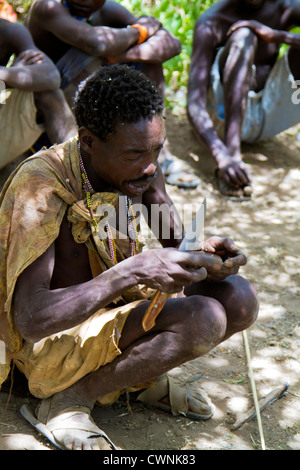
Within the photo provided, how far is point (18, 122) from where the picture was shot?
13.1 ft

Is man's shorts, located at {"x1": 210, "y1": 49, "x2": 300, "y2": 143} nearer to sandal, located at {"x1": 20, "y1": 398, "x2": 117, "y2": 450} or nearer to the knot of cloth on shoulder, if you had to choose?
the knot of cloth on shoulder

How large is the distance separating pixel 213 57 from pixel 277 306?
2.61 m

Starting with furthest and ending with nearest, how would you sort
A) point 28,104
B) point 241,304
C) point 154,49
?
1. point 154,49
2. point 28,104
3. point 241,304

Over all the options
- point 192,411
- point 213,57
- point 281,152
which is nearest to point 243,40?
point 213,57

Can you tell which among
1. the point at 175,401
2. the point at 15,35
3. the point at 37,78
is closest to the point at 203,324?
the point at 175,401

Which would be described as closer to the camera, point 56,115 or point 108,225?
point 108,225

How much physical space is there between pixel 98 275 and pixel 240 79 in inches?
126

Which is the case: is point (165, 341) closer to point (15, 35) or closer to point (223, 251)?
point (223, 251)

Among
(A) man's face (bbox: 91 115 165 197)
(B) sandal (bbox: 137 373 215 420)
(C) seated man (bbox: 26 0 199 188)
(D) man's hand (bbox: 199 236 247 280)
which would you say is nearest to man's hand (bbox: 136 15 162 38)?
(C) seated man (bbox: 26 0 199 188)

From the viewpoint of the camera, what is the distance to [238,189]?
4875mm

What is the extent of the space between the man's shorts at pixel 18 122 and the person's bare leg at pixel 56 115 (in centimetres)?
6

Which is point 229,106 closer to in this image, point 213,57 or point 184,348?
point 213,57

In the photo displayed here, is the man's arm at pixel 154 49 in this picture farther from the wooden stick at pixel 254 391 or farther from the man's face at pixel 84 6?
the wooden stick at pixel 254 391

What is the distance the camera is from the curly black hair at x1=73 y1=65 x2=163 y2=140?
2166mm
